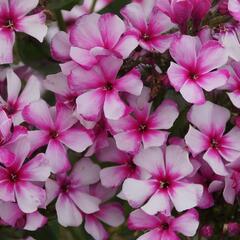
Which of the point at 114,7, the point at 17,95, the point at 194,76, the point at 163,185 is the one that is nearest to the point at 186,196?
the point at 163,185

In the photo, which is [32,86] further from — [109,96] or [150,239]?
[150,239]

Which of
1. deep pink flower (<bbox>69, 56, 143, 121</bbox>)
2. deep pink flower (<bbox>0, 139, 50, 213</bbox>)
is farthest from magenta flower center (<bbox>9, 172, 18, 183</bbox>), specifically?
deep pink flower (<bbox>69, 56, 143, 121</bbox>)

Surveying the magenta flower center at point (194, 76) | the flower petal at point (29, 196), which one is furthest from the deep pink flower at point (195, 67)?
the flower petal at point (29, 196)

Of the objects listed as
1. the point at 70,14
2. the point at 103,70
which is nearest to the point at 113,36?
the point at 103,70

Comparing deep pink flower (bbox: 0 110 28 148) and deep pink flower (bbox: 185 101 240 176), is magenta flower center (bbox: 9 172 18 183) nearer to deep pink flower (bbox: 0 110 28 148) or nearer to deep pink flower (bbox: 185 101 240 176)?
deep pink flower (bbox: 0 110 28 148)

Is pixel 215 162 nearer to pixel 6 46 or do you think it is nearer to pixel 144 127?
pixel 144 127

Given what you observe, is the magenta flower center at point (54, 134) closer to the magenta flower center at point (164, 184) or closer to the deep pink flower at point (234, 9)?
the magenta flower center at point (164, 184)
